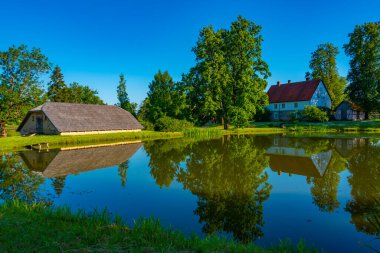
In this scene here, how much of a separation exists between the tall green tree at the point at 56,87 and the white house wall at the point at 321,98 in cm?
5205

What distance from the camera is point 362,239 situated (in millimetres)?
5867

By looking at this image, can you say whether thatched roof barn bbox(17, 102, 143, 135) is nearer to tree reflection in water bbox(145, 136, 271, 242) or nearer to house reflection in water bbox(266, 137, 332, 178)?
tree reflection in water bbox(145, 136, 271, 242)

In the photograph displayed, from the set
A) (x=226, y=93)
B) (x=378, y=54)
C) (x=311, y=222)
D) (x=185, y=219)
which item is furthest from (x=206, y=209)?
(x=378, y=54)

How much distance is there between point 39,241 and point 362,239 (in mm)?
6659

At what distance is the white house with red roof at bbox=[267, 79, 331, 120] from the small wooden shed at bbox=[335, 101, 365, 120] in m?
3.05

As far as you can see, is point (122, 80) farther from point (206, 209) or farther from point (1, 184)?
Answer: point (206, 209)

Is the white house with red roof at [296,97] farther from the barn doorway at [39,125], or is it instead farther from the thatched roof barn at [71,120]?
the barn doorway at [39,125]

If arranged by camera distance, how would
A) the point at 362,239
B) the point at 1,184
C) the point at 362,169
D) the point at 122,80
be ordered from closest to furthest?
the point at 362,239 < the point at 1,184 < the point at 362,169 < the point at 122,80

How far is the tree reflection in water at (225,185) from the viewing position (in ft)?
22.3

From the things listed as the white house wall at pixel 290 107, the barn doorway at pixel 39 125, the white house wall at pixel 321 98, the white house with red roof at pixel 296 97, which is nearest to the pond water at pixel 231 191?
the barn doorway at pixel 39 125

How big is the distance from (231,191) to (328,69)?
61.4 m

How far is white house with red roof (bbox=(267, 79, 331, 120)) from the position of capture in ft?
178

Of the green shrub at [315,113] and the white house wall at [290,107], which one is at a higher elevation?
the white house wall at [290,107]

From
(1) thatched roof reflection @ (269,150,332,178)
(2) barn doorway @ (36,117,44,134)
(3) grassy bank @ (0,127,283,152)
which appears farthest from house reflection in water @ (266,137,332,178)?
(2) barn doorway @ (36,117,44,134)
